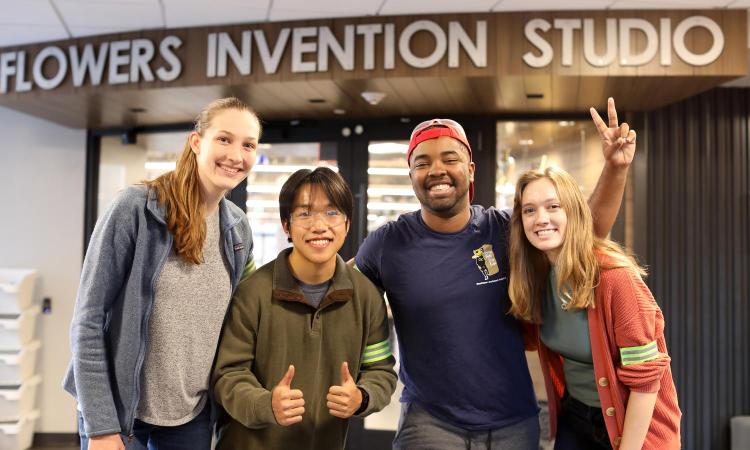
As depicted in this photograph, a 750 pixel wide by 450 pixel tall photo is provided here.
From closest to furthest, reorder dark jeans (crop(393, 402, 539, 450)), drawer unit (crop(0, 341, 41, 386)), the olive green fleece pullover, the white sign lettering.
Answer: the olive green fleece pullover < dark jeans (crop(393, 402, 539, 450)) < the white sign lettering < drawer unit (crop(0, 341, 41, 386))

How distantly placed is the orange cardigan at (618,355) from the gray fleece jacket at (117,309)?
122 centimetres

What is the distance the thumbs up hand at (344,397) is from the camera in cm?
158

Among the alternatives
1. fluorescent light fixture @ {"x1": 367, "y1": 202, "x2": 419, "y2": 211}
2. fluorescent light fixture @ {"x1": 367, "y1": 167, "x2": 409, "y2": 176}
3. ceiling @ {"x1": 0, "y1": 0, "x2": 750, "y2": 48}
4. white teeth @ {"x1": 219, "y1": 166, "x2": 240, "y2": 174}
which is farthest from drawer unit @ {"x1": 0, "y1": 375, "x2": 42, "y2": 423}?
white teeth @ {"x1": 219, "y1": 166, "x2": 240, "y2": 174}

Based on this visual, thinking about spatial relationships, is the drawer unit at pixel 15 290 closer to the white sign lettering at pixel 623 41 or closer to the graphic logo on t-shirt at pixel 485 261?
the white sign lettering at pixel 623 41

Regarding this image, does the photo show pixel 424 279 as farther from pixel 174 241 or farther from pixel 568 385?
pixel 174 241

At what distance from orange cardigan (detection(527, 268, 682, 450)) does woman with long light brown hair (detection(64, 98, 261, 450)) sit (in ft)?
3.49

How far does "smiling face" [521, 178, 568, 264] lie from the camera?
1.87 meters

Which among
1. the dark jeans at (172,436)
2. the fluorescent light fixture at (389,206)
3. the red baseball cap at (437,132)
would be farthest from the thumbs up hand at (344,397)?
the fluorescent light fixture at (389,206)

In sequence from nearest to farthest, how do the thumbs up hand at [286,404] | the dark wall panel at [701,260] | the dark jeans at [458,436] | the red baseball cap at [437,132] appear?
the thumbs up hand at [286,404]
the dark jeans at [458,436]
the red baseball cap at [437,132]
the dark wall panel at [701,260]

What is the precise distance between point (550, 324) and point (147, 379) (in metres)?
Answer: 1.18

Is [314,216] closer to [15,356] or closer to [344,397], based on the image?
[344,397]

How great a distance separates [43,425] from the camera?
5.28 metres

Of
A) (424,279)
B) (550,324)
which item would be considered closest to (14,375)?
(424,279)

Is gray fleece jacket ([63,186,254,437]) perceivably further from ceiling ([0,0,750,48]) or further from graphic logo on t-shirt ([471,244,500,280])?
ceiling ([0,0,750,48])
